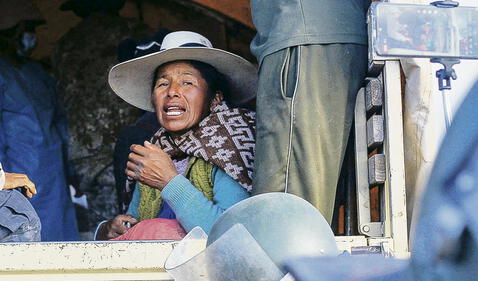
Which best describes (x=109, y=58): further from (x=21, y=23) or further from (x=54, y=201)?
(x=54, y=201)

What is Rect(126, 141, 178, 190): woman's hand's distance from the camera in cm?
345

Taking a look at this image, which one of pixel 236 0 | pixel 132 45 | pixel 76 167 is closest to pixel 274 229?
pixel 132 45

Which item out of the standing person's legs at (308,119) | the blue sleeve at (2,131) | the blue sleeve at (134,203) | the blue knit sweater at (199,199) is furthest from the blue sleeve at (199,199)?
the blue sleeve at (2,131)

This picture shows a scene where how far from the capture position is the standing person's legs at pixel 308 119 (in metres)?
3.17

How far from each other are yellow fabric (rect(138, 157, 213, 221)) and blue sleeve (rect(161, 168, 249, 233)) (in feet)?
0.13

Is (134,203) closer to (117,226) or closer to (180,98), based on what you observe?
(117,226)

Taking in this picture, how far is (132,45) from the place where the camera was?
4.79 m

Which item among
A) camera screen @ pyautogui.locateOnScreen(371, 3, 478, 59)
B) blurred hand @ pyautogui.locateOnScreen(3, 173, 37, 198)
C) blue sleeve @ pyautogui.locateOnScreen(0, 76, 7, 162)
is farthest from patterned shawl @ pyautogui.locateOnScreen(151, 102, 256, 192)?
blue sleeve @ pyautogui.locateOnScreen(0, 76, 7, 162)

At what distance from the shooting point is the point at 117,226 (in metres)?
3.60

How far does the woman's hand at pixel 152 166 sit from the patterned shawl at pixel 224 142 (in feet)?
0.35

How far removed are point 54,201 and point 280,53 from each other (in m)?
2.19

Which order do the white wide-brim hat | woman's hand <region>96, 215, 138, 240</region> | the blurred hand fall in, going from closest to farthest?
the blurred hand → woman's hand <region>96, 215, 138, 240</region> → the white wide-brim hat

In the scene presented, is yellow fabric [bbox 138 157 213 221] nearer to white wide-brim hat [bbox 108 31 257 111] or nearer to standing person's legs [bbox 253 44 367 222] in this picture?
standing person's legs [bbox 253 44 367 222]

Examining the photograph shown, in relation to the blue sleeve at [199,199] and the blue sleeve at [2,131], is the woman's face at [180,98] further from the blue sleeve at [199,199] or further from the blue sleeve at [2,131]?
the blue sleeve at [2,131]
